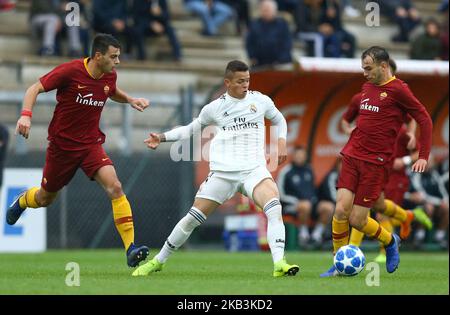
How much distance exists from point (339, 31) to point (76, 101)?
11444 millimetres

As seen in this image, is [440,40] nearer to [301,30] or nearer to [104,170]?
[301,30]

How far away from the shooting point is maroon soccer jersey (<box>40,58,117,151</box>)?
40.2 ft

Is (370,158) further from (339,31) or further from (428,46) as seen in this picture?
(339,31)

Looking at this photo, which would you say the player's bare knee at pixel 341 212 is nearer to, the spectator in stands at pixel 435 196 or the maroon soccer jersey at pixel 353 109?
the maroon soccer jersey at pixel 353 109

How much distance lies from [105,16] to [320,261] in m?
8.01

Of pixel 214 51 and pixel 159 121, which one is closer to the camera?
pixel 159 121

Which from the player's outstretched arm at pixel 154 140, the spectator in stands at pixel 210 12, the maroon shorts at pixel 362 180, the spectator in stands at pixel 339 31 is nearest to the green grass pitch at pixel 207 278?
the maroon shorts at pixel 362 180

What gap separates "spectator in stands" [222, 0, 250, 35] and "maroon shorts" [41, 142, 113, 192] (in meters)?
12.5

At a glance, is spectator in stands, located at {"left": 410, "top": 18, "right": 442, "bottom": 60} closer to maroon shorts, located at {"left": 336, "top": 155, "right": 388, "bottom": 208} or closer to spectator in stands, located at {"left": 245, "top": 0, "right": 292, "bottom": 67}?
spectator in stands, located at {"left": 245, "top": 0, "right": 292, "bottom": 67}

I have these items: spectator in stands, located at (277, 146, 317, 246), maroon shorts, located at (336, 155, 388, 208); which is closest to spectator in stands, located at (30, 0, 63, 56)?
spectator in stands, located at (277, 146, 317, 246)

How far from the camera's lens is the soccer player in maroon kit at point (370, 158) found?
1218 centimetres

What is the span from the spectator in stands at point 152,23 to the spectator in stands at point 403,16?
516cm

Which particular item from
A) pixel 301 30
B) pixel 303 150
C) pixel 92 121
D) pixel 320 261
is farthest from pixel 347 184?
pixel 301 30

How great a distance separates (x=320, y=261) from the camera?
625 inches
